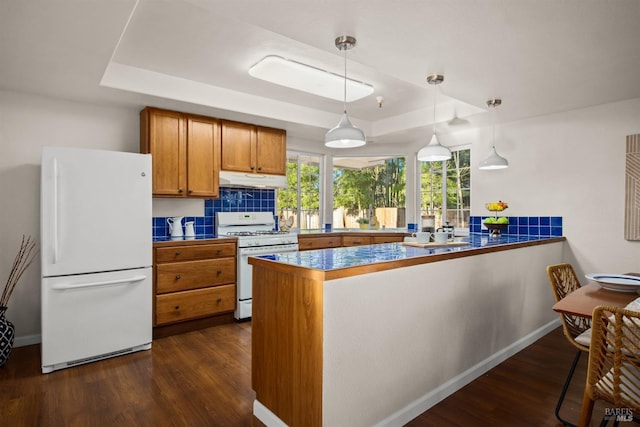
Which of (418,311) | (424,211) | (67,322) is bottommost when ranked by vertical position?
(67,322)

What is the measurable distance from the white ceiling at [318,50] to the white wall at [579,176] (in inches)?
10.4

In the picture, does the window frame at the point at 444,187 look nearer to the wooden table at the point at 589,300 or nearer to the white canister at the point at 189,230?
the wooden table at the point at 589,300

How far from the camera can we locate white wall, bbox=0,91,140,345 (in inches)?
120

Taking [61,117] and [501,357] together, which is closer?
[501,357]

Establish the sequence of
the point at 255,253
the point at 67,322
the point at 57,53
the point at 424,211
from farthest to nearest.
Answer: the point at 424,211 < the point at 255,253 < the point at 67,322 < the point at 57,53

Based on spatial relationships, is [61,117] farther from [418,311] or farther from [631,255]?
[631,255]

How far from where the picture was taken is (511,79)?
2.79 meters

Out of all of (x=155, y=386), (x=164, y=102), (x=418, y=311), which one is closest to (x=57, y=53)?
(x=164, y=102)

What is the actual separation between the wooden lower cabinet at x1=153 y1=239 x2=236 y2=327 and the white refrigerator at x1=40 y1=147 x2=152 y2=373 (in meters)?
0.24

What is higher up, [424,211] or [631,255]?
[424,211]

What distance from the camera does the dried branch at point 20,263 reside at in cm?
302

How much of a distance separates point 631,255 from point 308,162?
3775 millimetres

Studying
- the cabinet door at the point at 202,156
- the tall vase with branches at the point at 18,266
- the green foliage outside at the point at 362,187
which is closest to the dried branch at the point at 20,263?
the tall vase with branches at the point at 18,266

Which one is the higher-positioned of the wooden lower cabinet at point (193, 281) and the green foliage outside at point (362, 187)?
the green foliage outside at point (362, 187)
